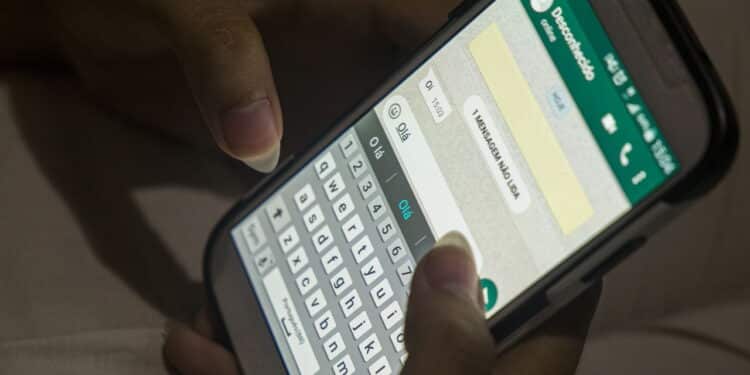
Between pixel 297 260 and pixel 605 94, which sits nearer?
pixel 605 94

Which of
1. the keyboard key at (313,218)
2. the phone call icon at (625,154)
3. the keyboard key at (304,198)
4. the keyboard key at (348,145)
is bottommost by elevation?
the keyboard key at (313,218)

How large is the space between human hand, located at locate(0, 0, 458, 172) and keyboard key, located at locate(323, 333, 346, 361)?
0.11 m

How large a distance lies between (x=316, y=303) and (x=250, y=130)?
12 centimetres

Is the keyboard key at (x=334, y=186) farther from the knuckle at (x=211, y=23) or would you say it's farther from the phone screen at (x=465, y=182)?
the knuckle at (x=211, y=23)

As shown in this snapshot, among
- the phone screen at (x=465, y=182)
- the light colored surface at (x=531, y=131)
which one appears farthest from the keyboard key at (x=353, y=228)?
the light colored surface at (x=531, y=131)

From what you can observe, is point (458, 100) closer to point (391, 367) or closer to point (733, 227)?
point (391, 367)

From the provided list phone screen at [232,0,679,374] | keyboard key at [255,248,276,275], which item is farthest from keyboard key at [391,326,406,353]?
keyboard key at [255,248,276,275]

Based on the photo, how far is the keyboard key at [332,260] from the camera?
442 millimetres

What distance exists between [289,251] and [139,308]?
0.37 feet

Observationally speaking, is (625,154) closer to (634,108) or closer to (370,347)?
(634,108)

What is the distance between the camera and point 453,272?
333 mm

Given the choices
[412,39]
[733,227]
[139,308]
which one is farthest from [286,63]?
Result: [733,227]

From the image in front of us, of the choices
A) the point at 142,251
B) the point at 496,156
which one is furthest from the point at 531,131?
the point at 142,251

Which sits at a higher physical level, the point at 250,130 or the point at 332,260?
the point at 250,130
